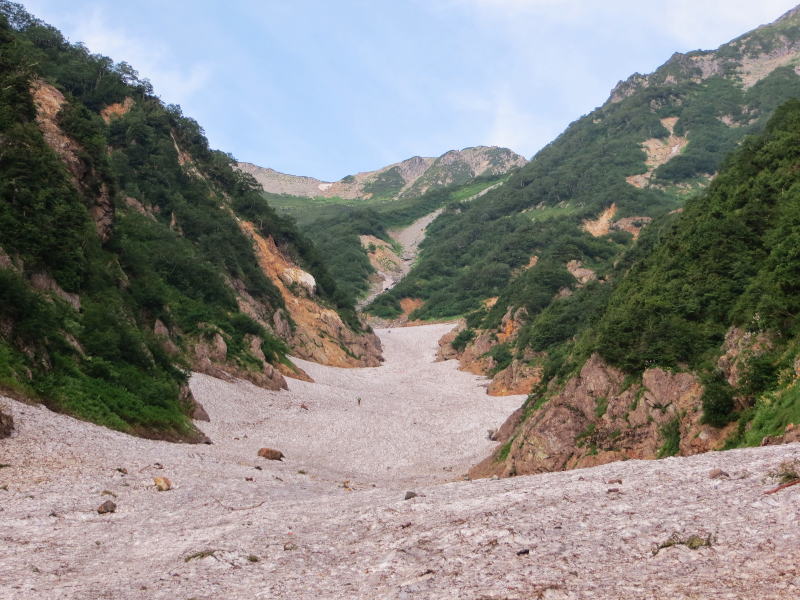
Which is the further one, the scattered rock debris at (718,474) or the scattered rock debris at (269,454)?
the scattered rock debris at (269,454)

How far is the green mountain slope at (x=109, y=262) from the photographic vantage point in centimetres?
2258

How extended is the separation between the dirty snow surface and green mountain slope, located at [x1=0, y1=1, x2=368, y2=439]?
3.79 m

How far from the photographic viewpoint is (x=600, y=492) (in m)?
10.9

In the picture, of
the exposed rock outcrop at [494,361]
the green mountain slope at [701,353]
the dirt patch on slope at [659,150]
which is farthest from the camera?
the dirt patch on slope at [659,150]

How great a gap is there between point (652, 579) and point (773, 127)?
34031mm

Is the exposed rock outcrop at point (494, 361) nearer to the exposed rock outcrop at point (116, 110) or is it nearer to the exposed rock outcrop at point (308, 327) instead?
the exposed rock outcrop at point (308, 327)

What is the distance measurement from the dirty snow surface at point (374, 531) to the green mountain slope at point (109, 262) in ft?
12.4

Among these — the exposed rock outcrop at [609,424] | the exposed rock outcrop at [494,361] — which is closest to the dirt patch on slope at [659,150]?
the exposed rock outcrop at [494,361]

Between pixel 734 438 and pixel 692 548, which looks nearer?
pixel 692 548

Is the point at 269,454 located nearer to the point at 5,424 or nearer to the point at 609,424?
the point at 5,424

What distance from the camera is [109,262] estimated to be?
3409 centimetres

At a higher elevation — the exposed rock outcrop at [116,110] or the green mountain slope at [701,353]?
the exposed rock outcrop at [116,110]

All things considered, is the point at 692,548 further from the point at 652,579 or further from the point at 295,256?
the point at 295,256

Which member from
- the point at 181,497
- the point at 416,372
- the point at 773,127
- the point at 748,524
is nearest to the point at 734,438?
the point at 748,524
